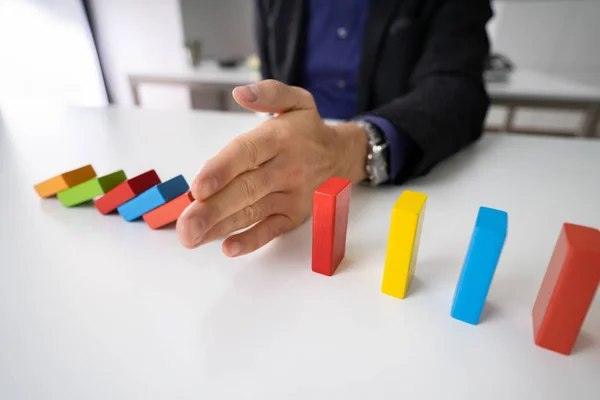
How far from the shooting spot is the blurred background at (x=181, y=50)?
75.1 inches

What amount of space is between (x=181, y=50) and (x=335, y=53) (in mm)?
1739

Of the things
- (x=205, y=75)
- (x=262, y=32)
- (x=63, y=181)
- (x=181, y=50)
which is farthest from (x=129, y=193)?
(x=181, y=50)

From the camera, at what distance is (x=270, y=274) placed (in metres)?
0.42

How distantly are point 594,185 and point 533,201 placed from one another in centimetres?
15

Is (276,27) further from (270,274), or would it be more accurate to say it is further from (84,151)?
(270,274)

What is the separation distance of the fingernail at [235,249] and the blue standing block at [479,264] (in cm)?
23

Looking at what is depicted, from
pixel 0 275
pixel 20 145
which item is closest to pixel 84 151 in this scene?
pixel 20 145

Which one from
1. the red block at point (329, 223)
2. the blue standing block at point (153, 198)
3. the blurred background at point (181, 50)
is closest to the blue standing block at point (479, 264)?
the red block at point (329, 223)

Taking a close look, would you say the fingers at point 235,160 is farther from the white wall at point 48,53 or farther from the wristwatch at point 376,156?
the white wall at point 48,53

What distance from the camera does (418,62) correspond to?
0.95 meters

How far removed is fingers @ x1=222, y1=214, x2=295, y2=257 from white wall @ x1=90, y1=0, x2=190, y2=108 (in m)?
2.17

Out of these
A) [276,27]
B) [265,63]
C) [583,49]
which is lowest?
[583,49]

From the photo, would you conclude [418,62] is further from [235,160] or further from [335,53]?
[235,160]

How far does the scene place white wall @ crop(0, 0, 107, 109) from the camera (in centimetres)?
177
